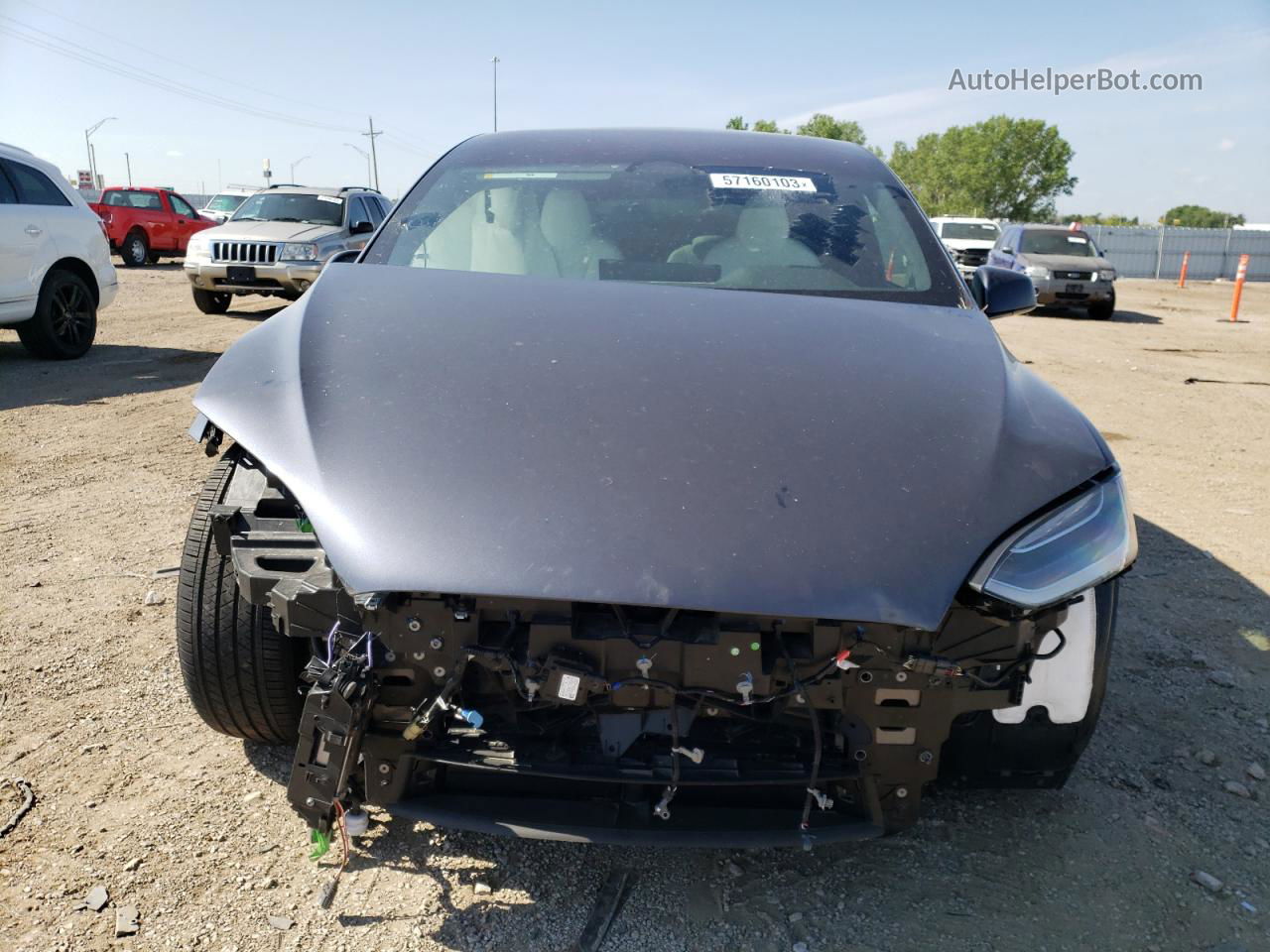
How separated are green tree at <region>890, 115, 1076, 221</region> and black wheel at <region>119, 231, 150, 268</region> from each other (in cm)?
5982

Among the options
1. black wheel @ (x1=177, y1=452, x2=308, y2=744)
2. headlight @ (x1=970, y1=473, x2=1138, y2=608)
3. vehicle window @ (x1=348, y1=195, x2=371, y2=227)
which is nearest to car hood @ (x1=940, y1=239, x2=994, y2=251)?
vehicle window @ (x1=348, y1=195, x2=371, y2=227)

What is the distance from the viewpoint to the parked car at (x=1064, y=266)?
16438 mm

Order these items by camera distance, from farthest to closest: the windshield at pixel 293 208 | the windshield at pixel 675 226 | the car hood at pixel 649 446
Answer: the windshield at pixel 293 208
the windshield at pixel 675 226
the car hood at pixel 649 446

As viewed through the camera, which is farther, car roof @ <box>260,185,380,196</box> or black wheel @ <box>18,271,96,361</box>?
car roof @ <box>260,185,380,196</box>

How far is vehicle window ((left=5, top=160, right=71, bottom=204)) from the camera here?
810 cm

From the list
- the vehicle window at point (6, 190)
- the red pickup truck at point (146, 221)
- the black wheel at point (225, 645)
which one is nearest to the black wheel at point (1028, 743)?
the black wheel at point (225, 645)

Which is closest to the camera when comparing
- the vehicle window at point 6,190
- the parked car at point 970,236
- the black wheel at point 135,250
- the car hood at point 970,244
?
the vehicle window at point 6,190

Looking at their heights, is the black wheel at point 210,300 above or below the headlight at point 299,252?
below

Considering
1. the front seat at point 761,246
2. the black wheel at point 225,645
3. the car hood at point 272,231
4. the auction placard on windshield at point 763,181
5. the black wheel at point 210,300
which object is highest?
the auction placard on windshield at point 763,181

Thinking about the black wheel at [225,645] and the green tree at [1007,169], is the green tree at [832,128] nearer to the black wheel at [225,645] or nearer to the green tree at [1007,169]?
the green tree at [1007,169]

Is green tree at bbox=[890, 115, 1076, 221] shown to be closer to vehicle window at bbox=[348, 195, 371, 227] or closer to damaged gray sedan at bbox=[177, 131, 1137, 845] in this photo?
vehicle window at bbox=[348, 195, 371, 227]

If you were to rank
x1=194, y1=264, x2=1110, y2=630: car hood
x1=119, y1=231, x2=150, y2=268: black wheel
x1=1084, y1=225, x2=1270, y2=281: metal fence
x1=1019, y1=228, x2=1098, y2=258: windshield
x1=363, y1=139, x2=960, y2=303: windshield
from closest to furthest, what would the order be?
1. x1=194, y1=264, x2=1110, y2=630: car hood
2. x1=363, y1=139, x2=960, y2=303: windshield
3. x1=1019, y1=228, x2=1098, y2=258: windshield
4. x1=119, y1=231, x2=150, y2=268: black wheel
5. x1=1084, y1=225, x2=1270, y2=281: metal fence

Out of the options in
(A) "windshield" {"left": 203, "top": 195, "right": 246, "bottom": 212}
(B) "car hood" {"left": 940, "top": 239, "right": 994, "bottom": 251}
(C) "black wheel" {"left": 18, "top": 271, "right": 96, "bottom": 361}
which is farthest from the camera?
(A) "windshield" {"left": 203, "top": 195, "right": 246, "bottom": 212}

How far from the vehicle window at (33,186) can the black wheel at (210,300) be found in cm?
378
